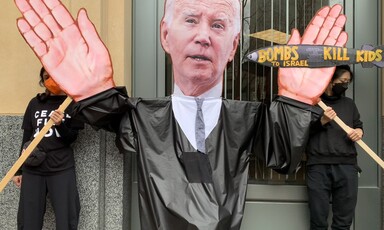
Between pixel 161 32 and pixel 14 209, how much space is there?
2315 millimetres

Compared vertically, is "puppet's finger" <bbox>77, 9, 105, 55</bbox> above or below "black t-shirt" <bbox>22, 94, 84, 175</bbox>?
above

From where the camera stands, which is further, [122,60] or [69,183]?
[122,60]

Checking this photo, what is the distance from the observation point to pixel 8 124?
4434 millimetres

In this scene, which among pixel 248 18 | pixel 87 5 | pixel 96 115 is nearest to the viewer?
pixel 96 115

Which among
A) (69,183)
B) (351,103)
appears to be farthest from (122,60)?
(351,103)

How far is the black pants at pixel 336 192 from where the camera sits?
422cm

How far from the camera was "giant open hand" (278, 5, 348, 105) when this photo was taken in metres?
4.11

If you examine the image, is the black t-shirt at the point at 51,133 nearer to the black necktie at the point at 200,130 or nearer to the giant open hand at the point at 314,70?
the black necktie at the point at 200,130

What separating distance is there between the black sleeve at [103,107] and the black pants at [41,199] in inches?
22.9

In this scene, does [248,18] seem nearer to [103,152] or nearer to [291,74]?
[291,74]

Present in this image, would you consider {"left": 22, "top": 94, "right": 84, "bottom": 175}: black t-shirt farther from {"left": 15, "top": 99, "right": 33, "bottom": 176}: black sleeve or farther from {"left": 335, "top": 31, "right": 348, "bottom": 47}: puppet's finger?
{"left": 335, "top": 31, "right": 348, "bottom": 47}: puppet's finger

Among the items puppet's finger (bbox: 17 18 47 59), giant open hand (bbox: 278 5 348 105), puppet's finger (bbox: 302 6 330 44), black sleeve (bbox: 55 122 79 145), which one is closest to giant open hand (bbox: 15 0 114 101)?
puppet's finger (bbox: 17 18 47 59)

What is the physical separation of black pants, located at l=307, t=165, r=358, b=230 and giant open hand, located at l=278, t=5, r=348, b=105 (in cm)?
71

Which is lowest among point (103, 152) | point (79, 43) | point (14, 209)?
point (14, 209)
